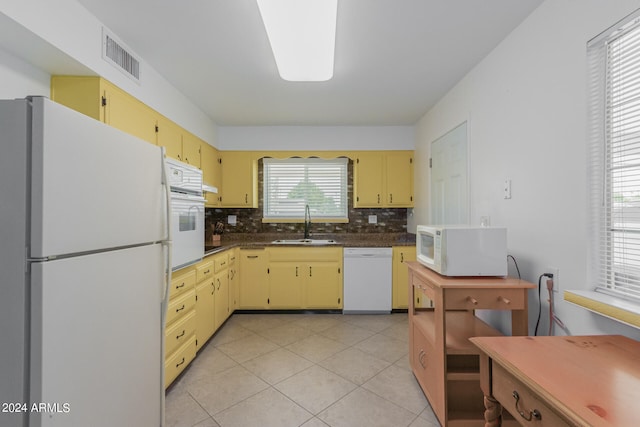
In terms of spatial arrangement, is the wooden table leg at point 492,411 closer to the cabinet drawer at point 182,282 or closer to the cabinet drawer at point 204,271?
the cabinet drawer at point 182,282

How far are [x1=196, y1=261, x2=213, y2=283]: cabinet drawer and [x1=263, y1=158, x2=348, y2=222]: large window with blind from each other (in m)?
1.47

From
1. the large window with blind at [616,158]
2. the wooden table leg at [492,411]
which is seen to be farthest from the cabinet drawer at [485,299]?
the wooden table leg at [492,411]

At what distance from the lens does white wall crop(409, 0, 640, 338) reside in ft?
4.36

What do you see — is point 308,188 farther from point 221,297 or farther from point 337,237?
point 221,297

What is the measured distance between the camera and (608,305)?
112 cm

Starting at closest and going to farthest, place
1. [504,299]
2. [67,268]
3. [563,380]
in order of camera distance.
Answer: [563,380] < [67,268] < [504,299]

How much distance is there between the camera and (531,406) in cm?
87

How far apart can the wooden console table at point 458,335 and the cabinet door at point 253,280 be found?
210 centimetres

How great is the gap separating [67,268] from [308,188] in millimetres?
3235

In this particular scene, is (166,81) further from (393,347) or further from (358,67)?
(393,347)

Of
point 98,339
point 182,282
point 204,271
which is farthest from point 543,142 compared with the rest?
point 204,271

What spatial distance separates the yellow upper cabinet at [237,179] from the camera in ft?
12.7

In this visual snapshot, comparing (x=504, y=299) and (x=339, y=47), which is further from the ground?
(x=339, y=47)

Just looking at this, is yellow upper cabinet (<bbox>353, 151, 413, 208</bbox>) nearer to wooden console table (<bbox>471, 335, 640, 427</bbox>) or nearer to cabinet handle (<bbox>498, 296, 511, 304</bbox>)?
cabinet handle (<bbox>498, 296, 511, 304</bbox>)
